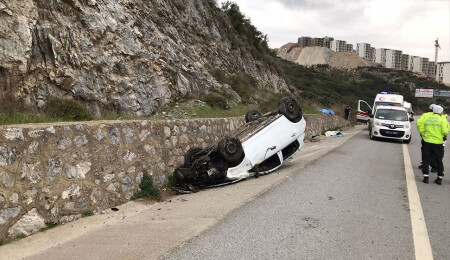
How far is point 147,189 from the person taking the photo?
6.27 metres

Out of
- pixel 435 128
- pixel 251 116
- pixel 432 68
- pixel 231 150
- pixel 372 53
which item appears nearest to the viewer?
pixel 231 150

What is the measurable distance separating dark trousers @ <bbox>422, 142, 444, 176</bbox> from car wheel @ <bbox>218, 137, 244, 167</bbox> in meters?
4.51

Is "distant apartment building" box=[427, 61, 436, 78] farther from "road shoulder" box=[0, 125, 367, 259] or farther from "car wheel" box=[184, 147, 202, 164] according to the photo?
"road shoulder" box=[0, 125, 367, 259]

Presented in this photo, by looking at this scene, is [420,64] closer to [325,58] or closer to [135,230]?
[325,58]

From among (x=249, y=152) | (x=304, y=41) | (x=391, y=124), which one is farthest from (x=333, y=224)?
(x=304, y=41)

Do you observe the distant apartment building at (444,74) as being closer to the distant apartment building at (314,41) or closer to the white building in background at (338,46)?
the white building in background at (338,46)

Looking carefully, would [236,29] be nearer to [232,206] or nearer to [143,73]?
[143,73]

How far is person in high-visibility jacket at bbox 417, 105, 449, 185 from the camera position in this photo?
27.2 ft

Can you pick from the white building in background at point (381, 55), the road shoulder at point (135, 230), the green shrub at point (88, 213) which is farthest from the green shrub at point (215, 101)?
the white building in background at point (381, 55)

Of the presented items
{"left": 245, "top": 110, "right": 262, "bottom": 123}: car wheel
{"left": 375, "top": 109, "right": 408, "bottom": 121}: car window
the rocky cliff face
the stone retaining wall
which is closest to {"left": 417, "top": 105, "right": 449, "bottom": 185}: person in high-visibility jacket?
{"left": 245, "top": 110, "right": 262, "bottom": 123}: car wheel

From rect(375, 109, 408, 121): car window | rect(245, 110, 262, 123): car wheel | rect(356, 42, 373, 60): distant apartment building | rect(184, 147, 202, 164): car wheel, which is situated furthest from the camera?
rect(356, 42, 373, 60): distant apartment building

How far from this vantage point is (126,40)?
13.8 metres

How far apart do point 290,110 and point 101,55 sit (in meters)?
7.19

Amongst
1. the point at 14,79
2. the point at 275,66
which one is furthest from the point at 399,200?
the point at 275,66
